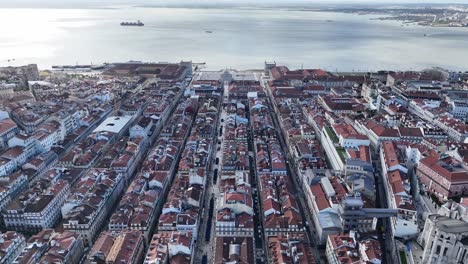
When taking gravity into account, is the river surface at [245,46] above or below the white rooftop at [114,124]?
above

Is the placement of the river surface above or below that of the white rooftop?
above

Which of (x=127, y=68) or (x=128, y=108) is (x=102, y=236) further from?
(x=127, y=68)

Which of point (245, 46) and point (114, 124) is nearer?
point (114, 124)

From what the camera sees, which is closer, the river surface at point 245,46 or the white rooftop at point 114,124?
the white rooftop at point 114,124

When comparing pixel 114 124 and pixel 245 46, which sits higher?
pixel 245 46

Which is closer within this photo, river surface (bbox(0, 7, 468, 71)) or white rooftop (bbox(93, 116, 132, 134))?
white rooftop (bbox(93, 116, 132, 134))

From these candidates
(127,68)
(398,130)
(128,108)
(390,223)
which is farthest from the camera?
(127,68)

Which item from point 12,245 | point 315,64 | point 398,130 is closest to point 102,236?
point 12,245

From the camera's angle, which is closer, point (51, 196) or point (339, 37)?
point (51, 196)
